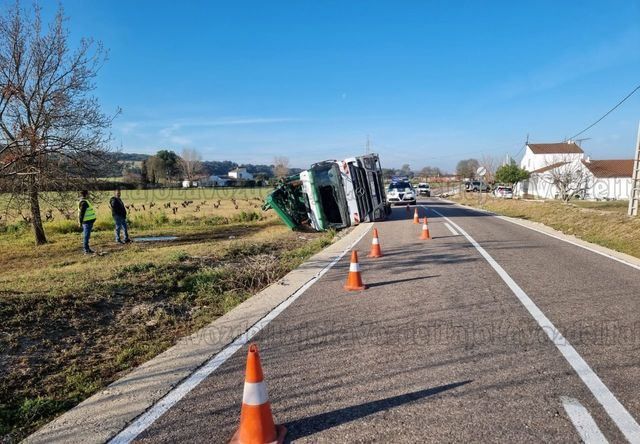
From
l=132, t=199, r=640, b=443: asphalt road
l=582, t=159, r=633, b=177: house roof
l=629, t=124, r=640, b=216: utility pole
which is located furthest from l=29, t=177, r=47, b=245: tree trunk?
l=582, t=159, r=633, b=177: house roof

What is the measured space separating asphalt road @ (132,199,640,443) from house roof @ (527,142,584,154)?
7413cm

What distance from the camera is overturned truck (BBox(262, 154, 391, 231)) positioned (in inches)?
670

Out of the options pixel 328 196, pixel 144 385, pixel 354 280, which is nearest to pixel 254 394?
pixel 144 385

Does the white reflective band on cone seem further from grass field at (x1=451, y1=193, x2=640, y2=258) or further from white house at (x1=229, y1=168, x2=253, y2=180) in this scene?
white house at (x1=229, y1=168, x2=253, y2=180)

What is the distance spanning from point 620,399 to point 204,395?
3.15 meters

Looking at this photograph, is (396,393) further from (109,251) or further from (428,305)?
(109,251)

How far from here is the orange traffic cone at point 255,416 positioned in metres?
2.86

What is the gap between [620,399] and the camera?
335cm

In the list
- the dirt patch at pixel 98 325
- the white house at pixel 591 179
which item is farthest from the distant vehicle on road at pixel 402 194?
the dirt patch at pixel 98 325

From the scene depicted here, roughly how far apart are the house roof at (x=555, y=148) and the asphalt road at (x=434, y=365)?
7413cm

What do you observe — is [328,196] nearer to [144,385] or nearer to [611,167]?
[144,385]

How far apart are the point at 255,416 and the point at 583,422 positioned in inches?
85.9

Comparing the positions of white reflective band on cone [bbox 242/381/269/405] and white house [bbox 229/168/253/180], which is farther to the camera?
white house [bbox 229/168/253/180]

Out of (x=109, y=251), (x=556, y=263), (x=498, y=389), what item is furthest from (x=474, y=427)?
(x=109, y=251)
